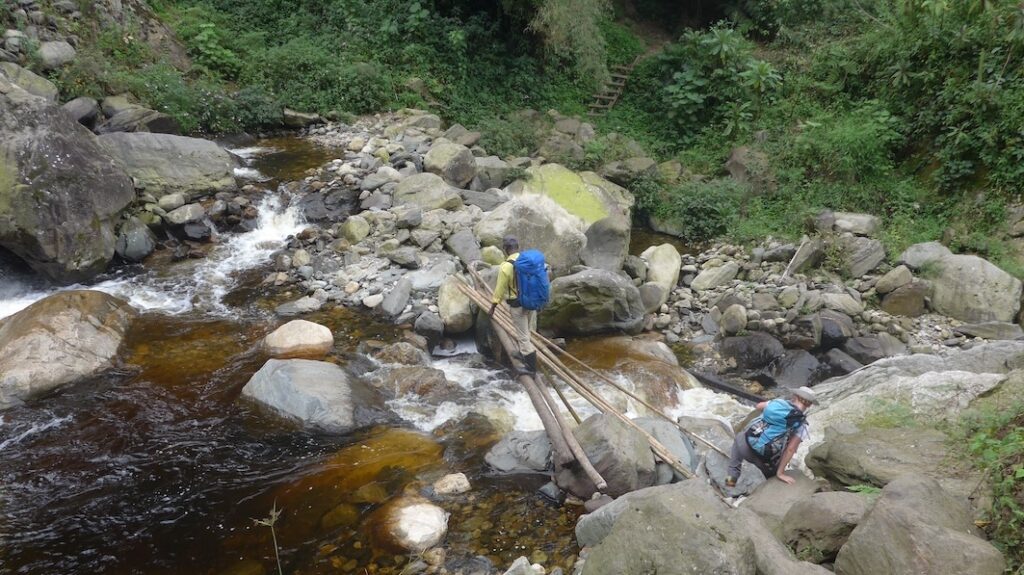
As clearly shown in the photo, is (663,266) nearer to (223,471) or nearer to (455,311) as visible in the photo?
(455,311)

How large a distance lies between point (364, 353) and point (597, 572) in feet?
18.6

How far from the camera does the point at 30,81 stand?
40.5 feet

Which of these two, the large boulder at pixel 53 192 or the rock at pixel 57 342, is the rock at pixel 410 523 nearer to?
the rock at pixel 57 342

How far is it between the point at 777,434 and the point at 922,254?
7.75 meters

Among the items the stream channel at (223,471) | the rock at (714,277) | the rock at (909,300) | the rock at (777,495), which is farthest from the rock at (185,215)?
the rock at (909,300)

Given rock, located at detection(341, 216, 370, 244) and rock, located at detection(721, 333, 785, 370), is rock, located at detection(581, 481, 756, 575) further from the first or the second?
rock, located at detection(341, 216, 370, 244)

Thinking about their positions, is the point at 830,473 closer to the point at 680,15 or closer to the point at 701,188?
the point at 701,188

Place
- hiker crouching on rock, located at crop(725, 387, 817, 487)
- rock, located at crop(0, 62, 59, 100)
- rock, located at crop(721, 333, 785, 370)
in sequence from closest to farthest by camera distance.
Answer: hiker crouching on rock, located at crop(725, 387, 817, 487) < rock, located at crop(721, 333, 785, 370) < rock, located at crop(0, 62, 59, 100)

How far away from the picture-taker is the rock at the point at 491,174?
14086 millimetres

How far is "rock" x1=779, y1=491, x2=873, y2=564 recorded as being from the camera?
521 cm

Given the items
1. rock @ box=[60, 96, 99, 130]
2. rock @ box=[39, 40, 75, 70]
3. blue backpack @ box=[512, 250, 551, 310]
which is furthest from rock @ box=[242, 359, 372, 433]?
rock @ box=[39, 40, 75, 70]

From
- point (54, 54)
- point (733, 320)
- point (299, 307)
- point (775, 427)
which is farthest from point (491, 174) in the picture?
point (54, 54)

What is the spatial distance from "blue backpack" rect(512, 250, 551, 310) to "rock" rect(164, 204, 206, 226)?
715 centimetres

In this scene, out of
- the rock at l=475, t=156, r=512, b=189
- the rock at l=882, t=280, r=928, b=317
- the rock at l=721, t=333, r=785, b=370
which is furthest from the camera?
the rock at l=475, t=156, r=512, b=189
